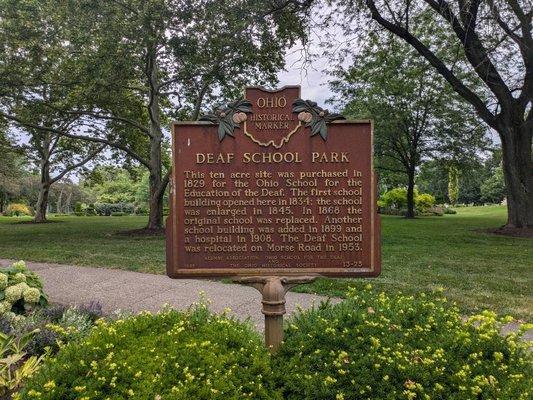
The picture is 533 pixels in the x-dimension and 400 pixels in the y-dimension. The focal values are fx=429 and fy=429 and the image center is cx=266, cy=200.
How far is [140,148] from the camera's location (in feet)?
75.3

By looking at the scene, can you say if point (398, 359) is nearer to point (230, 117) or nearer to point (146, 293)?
point (230, 117)

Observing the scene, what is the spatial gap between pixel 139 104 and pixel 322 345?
707 inches

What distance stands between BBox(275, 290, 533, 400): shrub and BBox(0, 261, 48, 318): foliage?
3.27 m

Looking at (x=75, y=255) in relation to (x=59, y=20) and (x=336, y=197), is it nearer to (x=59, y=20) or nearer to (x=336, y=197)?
(x=59, y=20)

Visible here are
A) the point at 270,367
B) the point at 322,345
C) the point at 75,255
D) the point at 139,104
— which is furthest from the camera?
the point at 139,104

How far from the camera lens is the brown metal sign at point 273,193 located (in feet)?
13.0

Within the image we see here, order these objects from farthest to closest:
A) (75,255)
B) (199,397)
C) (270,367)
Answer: (75,255) < (270,367) < (199,397)

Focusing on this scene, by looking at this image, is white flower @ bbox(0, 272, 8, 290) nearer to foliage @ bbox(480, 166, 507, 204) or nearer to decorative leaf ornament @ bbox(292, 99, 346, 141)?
decorative leaf ornament @ bbox(292, 99, 346, 141)

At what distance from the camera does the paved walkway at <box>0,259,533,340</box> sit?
6.17 metres

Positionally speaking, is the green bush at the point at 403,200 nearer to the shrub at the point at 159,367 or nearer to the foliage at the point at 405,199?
the foliage at the point at 405,199

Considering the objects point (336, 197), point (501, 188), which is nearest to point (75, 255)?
point (336, 197)

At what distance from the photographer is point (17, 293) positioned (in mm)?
5059

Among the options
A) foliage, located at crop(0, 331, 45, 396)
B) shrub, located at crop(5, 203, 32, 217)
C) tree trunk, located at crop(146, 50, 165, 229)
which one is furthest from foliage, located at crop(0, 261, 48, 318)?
shrub, located at crop(5, 203, 32, 217)

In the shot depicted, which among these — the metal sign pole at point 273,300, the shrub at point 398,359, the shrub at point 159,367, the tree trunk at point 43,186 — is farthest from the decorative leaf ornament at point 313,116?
the tree trunk at point 43,186
